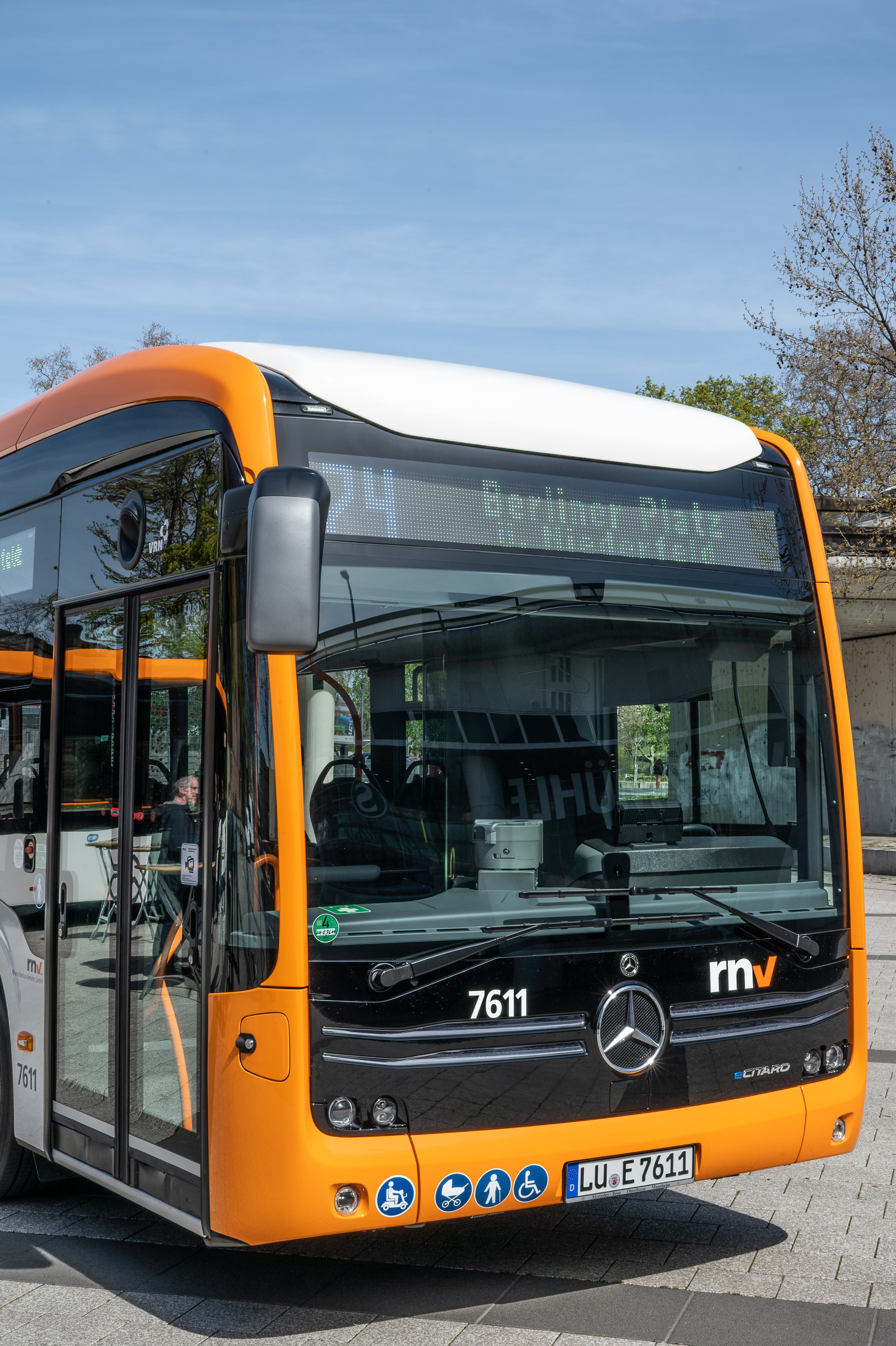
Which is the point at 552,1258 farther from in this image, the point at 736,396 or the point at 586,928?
the point at 736,396

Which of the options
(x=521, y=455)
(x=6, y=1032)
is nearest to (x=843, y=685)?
(x=521, y=455)

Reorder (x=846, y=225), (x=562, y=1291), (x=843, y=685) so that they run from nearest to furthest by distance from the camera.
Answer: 1. (x=562, y=1291)
2. (x=843, y=685)
3. (x=846, y=225)

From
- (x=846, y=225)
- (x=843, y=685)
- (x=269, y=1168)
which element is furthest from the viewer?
(x=846, y=225)

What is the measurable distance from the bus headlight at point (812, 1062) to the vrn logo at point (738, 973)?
0.32m

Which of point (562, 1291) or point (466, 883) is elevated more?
point (466, 883)

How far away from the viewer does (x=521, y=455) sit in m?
4.59

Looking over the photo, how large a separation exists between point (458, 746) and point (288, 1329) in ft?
6.06

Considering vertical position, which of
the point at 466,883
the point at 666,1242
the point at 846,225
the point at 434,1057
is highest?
the point at 846,225

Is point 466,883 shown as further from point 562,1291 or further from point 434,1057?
point 562,1291

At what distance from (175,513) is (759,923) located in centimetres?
237

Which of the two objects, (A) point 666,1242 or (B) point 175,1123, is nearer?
(B) point 175,1123

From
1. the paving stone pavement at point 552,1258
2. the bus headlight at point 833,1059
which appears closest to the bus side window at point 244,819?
the paving stone pavement at point 552,1258

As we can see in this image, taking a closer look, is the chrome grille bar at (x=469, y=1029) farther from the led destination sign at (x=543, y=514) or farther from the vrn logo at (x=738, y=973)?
the led destination sign at (x=543, y=514)

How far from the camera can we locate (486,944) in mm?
4148
